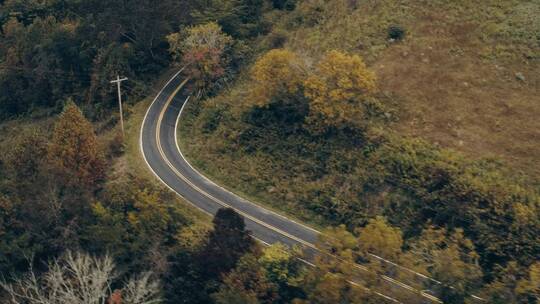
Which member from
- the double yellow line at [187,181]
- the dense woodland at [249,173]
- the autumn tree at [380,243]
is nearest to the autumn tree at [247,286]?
the dense woodland at [249,173]

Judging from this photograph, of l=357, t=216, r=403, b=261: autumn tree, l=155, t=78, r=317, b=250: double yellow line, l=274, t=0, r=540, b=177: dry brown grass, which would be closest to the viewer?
l=357, t=216, r=403, b=261: autumn tree

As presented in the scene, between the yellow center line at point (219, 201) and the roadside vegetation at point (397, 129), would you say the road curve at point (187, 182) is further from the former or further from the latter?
the roadside vegetation at point (397, 129)

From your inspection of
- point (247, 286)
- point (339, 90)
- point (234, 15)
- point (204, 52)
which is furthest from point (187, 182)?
point (234, 15)

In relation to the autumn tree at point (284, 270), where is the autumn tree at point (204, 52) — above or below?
above

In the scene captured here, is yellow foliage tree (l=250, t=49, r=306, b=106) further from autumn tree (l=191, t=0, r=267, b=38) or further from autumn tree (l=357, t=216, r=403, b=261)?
autumn tree (l=357, t=216, r=403, b=261)

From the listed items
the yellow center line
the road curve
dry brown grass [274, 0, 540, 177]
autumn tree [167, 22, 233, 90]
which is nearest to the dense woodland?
autumn tree [167, 22, 233, 90]

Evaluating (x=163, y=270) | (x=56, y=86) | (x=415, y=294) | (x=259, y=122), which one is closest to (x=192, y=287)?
(x=163, y=270)

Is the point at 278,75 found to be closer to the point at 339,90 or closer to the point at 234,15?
the point at 339,90
